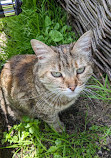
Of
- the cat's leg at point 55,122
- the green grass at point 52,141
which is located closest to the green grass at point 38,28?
the cat's leg at point 55,122

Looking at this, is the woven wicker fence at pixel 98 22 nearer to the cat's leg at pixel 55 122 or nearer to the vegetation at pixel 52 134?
the vegetation at pixel 52 134

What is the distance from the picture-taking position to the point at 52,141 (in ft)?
6.22

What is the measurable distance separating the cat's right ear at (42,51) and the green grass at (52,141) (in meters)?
0.81

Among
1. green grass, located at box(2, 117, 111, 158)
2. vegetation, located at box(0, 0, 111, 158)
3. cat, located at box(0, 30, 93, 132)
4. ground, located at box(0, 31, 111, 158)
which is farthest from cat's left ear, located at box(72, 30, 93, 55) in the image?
green grass, located at box(2, 117, 111, 158)

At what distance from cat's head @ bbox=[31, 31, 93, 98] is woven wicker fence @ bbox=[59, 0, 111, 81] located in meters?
0.56

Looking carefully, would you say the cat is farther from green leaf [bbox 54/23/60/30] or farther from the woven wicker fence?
green leaf [bbox 54/23/60/30]

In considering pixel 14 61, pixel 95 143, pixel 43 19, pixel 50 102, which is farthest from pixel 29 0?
pixel 95 143

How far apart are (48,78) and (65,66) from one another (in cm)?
19

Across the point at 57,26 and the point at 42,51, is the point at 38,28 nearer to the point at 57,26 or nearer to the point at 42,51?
the point at 57,26

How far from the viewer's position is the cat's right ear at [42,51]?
151cm

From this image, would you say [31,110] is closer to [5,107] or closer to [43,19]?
[5,107]

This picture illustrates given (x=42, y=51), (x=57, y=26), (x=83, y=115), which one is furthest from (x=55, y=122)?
(x=57, y=26)

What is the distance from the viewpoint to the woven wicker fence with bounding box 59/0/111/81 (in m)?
1.96

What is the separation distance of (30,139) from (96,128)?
80cm
